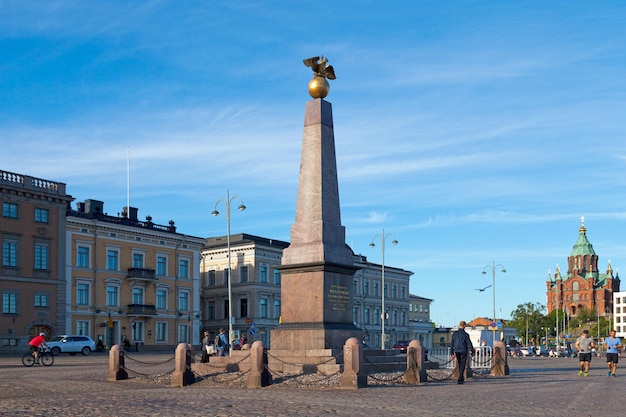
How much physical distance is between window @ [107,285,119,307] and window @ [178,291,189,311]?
7.43 metres

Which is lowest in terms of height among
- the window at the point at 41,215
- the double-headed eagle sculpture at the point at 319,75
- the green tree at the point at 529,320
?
the green tree at the point at 529,320

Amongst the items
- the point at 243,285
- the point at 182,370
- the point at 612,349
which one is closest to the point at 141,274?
the point at 243,285

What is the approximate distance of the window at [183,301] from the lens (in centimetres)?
7525

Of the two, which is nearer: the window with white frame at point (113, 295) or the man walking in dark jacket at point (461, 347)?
the man walking in dark jacket at point (461, 347)

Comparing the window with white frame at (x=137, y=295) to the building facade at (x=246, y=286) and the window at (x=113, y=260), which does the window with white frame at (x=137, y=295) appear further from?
the building facade at (x=246, y=286)

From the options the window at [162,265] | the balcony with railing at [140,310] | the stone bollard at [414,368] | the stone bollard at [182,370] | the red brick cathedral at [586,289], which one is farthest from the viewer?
the red brick cathedral at [586,289]

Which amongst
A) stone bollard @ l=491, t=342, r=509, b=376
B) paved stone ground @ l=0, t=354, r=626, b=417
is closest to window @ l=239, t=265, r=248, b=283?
stone bollard @ l=491, t=342, r=509, b=376

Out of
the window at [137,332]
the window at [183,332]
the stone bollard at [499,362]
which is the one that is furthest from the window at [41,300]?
the stone bollard at [499,362]

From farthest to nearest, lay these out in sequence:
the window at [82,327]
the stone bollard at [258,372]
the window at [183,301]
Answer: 1. the window at [183,301]
2. the window at [82,327]
3. the stone bollard at [258,372]

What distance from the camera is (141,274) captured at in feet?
230

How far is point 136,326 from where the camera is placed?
7006 cm

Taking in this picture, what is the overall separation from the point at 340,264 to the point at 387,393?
548 cm

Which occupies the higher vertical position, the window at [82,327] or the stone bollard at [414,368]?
the stone bollard at [414,368]

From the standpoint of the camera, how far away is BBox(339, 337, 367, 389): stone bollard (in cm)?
1869
